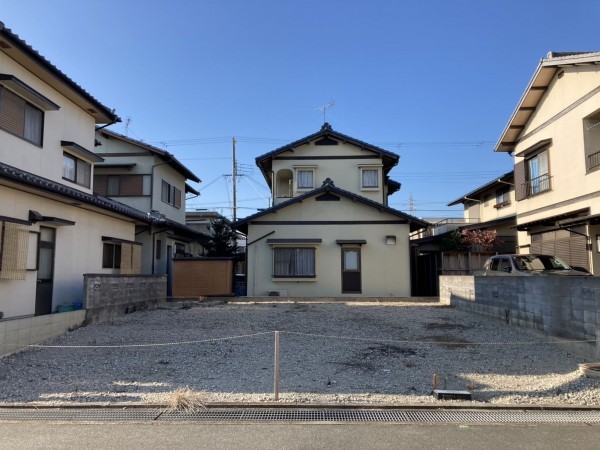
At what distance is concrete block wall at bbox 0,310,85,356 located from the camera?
780cm

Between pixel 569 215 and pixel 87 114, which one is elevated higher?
pixel 87 114

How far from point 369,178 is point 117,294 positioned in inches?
513

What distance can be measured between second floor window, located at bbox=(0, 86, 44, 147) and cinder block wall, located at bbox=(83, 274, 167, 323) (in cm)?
389

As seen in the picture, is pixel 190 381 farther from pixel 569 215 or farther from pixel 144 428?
pixel 569 215

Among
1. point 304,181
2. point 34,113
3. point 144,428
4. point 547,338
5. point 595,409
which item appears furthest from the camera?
point 304,181

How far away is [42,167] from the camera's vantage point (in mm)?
11688

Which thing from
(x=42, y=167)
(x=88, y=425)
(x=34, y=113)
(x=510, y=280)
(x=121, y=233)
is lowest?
(x=88, y=425)

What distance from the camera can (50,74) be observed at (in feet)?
38.1

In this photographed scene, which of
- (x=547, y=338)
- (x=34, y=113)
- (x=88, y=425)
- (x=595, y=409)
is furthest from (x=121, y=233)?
(x=595, y=409)

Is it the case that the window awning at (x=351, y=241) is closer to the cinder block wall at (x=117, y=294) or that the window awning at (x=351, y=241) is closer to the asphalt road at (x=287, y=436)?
the cinder block wall at (x=117, y=294)

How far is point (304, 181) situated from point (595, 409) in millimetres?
17033

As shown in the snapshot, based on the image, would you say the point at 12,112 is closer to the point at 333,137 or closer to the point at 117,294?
the point at 117,294

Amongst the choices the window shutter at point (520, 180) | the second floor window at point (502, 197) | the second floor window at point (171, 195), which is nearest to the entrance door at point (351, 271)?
the window shutter at point (520, 180)

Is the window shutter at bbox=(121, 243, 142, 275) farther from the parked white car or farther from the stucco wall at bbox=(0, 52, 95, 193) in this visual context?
the parked white car
